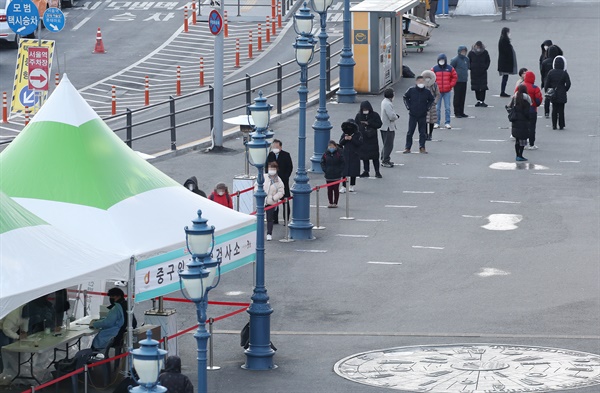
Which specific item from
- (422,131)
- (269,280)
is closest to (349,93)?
(422,131)

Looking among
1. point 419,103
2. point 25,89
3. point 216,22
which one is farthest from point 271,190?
point 216,22

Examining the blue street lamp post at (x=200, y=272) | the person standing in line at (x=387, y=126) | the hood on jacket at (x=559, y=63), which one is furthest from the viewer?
the hood on jacket at (x=559, y=63)

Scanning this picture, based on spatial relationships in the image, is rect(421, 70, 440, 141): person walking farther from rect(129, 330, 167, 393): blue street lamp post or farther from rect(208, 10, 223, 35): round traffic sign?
rect(129, 330, 167, 393): blue street lamp post

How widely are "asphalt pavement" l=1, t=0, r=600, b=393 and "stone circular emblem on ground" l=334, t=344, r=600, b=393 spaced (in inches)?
3.2

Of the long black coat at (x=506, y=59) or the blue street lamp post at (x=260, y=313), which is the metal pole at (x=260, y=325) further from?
the long black coat at (x=506, y=59)

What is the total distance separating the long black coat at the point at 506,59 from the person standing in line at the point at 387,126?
24.7 ft

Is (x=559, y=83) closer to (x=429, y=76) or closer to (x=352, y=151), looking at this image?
(x=429, y=76)

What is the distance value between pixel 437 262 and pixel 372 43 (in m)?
14.5

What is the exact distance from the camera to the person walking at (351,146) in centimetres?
2573

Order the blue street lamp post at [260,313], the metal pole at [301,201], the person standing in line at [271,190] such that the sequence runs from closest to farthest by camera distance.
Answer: the blue street lamp post at [260,313] < the person standing in line at [271,190] < the metal pole at [301,201]

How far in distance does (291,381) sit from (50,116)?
450cm

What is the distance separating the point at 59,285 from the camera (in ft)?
48.9

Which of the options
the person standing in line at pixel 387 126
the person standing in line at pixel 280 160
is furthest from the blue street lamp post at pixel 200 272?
the person standing in line at pixel 387 126

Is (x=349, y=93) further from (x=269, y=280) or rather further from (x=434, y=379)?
(x=434, y=379)
